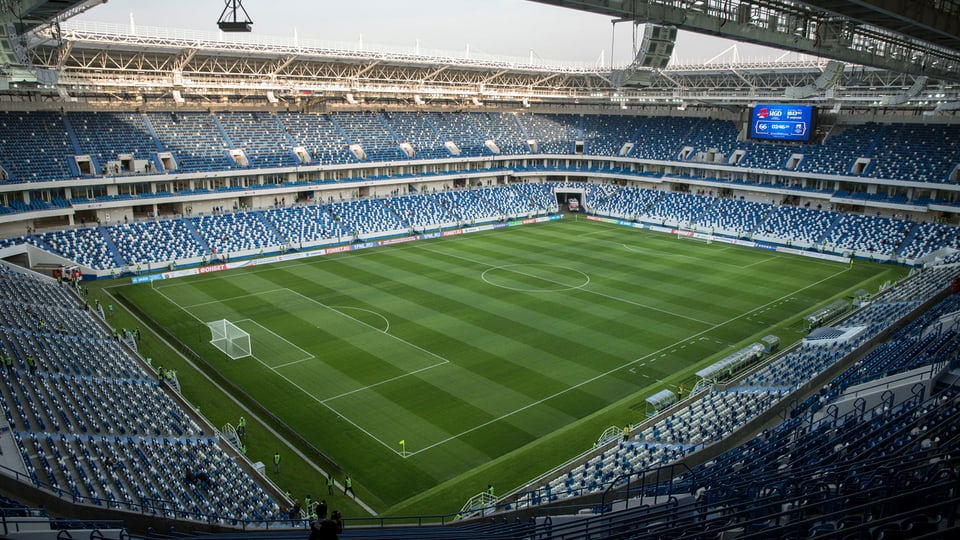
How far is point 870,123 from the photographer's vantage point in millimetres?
58375

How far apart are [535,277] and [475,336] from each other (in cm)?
1192

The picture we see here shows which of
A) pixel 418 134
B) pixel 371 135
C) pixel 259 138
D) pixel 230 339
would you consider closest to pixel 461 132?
pixel 418 134

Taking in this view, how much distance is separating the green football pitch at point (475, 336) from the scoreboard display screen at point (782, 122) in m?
12.7

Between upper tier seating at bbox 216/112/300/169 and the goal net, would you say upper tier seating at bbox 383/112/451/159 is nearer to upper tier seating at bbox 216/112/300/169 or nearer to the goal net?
upper tier seating at bbox 216/112/300/169

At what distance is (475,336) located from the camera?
32.6m

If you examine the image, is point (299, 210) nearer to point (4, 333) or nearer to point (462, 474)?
point (4, 333)

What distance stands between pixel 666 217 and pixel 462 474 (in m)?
45.8

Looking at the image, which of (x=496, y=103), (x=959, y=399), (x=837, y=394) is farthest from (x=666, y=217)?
(x=959, y=399)

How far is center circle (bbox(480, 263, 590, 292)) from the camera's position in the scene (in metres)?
41.3

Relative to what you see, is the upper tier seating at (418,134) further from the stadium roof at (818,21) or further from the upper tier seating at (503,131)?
the stadium roof at (818,21)

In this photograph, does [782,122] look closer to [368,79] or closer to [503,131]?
[503,131]

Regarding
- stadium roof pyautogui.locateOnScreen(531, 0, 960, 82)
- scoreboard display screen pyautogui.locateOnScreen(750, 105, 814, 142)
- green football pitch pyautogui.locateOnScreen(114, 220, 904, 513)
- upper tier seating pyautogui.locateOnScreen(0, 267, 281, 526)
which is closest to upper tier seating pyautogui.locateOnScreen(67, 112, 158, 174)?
green football pitch pyautogui.locateOnScreen(114, 220, 904, 513)

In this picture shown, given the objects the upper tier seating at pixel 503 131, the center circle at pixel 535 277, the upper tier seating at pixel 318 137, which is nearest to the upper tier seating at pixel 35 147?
the upper tier seating at pixel 318 137

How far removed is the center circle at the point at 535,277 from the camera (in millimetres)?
41281
